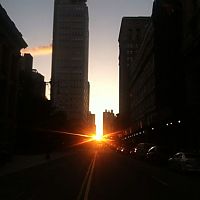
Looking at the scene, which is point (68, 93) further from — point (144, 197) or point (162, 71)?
point (144, 197)

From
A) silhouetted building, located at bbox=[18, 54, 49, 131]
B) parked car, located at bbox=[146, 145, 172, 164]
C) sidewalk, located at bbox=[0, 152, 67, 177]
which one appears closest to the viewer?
sidewalk, located at bbox=[0, 152, 67, 177]

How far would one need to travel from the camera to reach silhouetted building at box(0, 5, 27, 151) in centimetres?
5119

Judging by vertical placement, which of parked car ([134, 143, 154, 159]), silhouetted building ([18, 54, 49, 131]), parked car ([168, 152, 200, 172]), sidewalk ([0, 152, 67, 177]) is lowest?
sidewalk ([0, 152, 67, 177])

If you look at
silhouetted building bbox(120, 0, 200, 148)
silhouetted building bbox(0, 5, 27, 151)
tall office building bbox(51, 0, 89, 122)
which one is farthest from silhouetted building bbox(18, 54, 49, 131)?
tall office building bbox(51, 0, 89, 122)

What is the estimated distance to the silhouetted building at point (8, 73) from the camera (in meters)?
51.2


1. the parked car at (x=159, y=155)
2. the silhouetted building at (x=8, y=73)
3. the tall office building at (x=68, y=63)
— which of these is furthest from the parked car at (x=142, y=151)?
the tall office building at (x=68, y=63)

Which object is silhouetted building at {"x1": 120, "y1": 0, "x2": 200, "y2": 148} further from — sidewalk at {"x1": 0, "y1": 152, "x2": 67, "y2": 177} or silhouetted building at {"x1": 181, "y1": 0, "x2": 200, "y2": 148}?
sidewalk at {"x1": 0, "y1": 152, "x2": 67, "y2": 177}

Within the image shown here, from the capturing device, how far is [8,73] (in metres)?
53.9

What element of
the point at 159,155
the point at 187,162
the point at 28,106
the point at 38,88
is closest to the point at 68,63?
the point at 38,88

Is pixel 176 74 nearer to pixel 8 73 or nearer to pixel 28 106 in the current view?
pixel 8 73

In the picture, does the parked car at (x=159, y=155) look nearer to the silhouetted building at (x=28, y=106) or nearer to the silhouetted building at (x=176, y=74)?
the silhouetted building at (x=176, y=74)

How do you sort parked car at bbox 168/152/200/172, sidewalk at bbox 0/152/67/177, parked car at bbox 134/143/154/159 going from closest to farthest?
parked car at bbox 168/152/200/172
sidewalk at bbox 0/152/67/177
parked car at bbox 134/143/154/159

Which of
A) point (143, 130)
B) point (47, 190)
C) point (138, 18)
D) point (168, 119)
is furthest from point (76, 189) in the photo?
point (138, 18)

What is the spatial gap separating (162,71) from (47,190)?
57.8 m
